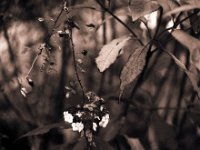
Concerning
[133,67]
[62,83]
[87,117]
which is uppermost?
[133,67]

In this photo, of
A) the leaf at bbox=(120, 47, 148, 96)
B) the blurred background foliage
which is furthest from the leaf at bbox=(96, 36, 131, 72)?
the blurred background foliage

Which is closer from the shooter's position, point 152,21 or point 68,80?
point 152,21

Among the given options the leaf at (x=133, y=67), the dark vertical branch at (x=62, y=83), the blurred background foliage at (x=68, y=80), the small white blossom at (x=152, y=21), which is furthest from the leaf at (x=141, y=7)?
the dark vertical branch at (x=62, y=83)

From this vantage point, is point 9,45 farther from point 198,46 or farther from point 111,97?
point 198,46

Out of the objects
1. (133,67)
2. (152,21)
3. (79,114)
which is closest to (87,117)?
(79,114)

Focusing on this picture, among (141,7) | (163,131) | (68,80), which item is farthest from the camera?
(68,80)

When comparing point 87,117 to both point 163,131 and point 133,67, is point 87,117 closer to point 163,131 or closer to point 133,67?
point 133,67
